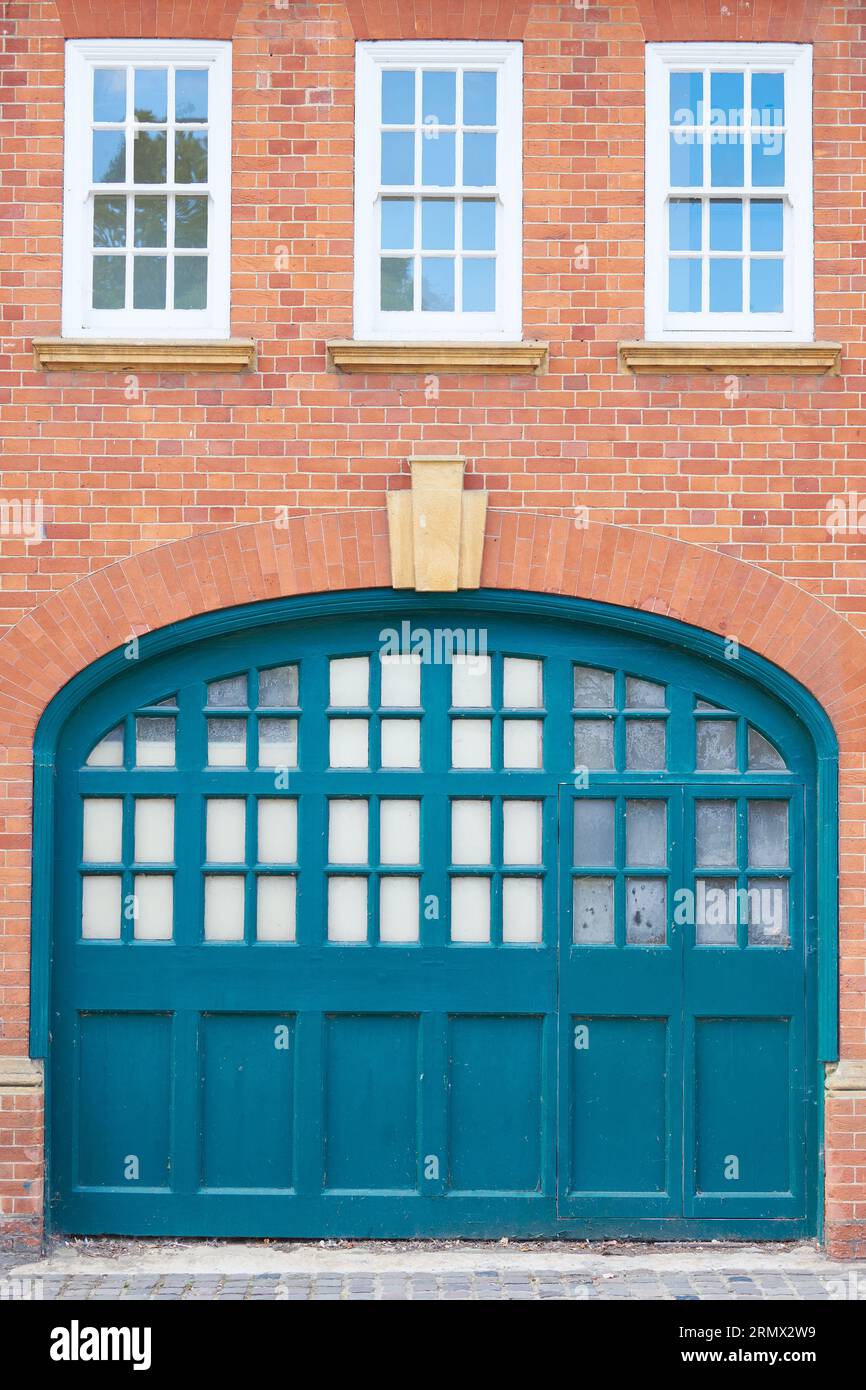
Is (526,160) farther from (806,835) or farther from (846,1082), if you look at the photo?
(846,1082)

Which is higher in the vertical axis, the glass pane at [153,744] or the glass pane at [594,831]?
the glass pane at [153,744]

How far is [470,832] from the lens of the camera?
7.61 meters

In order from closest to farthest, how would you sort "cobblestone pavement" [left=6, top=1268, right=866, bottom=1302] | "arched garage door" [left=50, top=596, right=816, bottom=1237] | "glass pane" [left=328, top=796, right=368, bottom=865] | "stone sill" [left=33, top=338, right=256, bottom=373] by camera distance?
"cobblestone pavement" [left=6, top=1268, right=866, bottom=1302] < "stone sill" [left=33, top=338, right=256, bottom=373] < "arched garage door" [left=50, top=596, right=816, bottom=1237] < "glass pane" [left=328, top=796, right=368, bottom=865]

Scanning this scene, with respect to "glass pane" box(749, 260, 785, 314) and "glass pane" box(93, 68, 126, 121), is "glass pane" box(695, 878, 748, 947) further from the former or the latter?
"glass pane" box(93, 68, 126, 121)

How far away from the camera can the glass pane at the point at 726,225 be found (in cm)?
764

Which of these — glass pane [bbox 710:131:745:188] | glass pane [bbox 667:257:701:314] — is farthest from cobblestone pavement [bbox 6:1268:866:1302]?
glass pane [bbox 710:131:745:188]

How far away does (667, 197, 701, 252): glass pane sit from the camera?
762cm

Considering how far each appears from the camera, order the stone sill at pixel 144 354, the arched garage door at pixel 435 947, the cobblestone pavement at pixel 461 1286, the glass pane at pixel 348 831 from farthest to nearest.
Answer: the glass pane at pixel 348 831, the arched garage door at pixel 435 947, the stone sill at pixel 144 354, the cobblestone pavement at pixel 461 1286

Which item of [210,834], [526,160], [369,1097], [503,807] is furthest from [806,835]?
[526,160]

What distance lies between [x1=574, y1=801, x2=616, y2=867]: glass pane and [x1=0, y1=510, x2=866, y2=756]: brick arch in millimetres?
1087

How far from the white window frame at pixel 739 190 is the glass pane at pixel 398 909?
3164mm

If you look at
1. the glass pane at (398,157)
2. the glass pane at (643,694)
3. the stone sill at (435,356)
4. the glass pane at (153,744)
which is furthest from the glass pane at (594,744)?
the glass pane at (398,157)

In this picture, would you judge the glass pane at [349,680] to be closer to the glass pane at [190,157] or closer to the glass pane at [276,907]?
the glass pane at [276,907]

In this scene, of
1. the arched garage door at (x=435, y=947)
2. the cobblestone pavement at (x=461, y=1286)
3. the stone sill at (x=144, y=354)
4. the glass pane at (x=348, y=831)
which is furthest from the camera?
the glass pane at (x=348, y=831)
